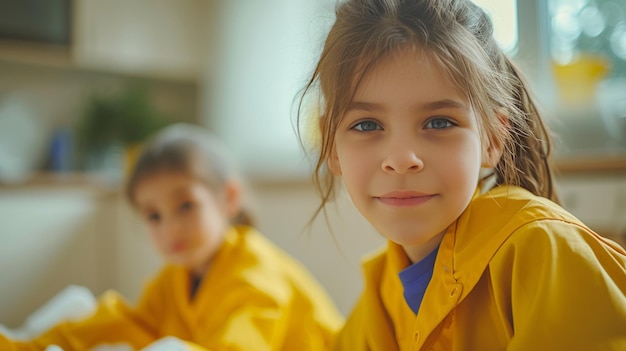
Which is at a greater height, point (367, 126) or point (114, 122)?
point (367, 126)

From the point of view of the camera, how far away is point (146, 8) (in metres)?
2.58

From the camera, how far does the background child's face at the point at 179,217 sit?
1.30 meters

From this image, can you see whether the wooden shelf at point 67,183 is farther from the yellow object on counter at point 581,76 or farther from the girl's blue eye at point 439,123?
the girl's blue eye at point 439,123

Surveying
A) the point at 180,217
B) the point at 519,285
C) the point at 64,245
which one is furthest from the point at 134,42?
the point at 519,285

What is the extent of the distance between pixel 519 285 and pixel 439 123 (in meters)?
0.21

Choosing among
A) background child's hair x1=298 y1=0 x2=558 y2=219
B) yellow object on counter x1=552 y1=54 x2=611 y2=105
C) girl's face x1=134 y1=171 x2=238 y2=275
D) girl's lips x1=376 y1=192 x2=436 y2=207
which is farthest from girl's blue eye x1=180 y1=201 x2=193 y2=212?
yellow object on counter x1=552 y1=54 x2=611 y2=105

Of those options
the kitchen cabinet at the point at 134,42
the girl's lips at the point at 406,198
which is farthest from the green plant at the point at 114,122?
the girl's lips at the point at 406,198

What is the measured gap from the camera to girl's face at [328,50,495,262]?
689mm

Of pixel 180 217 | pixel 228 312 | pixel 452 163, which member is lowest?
pixel 228 312

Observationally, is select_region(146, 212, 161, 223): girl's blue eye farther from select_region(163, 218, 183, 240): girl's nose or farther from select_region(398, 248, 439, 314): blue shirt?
select_region(398, 248, 439, 314): blue shirt

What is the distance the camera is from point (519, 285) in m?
0.64

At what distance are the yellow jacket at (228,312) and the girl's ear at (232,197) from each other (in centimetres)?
6

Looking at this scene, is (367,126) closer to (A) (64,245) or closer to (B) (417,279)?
(B) (417,279)

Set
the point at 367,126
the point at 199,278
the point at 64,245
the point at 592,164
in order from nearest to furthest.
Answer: the point at 367,126, the point at 199,278, the point at 592,164, the point at 64,245
